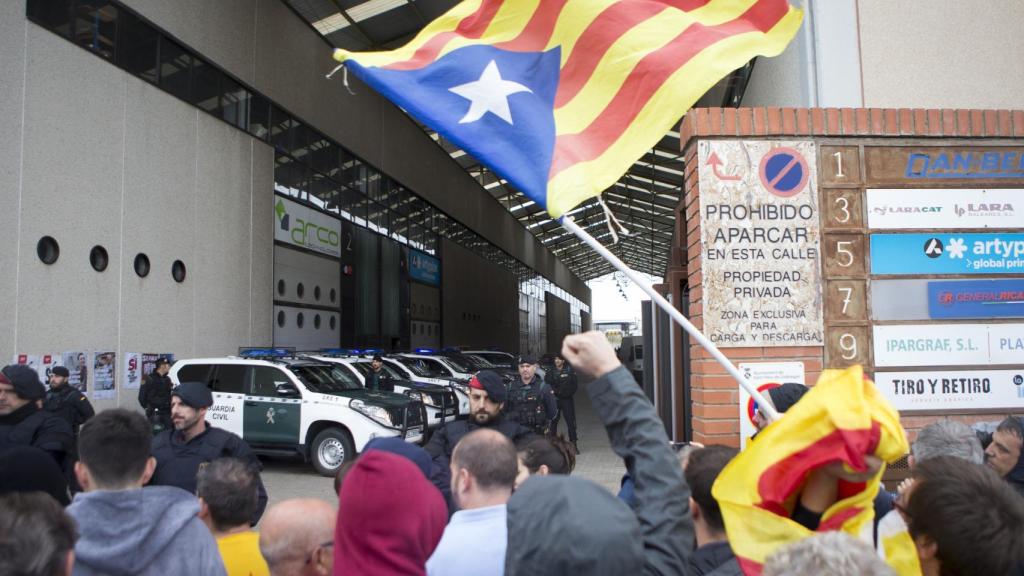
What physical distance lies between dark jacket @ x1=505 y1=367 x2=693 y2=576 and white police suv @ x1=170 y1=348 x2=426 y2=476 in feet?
33.8

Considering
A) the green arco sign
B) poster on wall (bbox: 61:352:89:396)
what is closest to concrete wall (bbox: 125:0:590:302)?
the green arco sign

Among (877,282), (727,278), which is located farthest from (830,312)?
(727,278)

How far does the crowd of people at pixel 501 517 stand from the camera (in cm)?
165

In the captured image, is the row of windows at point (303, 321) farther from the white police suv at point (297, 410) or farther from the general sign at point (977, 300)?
the general sign at point (977, 300)

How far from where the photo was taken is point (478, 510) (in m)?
2.25

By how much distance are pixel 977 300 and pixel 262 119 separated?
16.6 meters

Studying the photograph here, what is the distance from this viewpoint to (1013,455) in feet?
13.1

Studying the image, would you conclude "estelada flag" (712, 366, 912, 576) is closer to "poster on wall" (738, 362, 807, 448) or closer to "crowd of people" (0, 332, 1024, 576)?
"crowd of people" (0, 332, 1024, 576)

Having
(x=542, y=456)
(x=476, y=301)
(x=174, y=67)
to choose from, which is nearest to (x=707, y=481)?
(x=542, y=456)

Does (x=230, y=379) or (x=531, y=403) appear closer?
(x=531, y=403)

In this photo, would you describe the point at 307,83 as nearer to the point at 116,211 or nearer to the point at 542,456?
the point at 116,211

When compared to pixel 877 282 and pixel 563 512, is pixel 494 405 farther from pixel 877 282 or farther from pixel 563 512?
pixel 563 512

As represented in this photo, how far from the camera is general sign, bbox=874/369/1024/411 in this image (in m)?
5.30

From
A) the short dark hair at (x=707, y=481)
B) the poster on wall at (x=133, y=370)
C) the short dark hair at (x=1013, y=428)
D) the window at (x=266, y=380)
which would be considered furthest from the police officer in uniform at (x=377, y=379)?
the short dark hair at (x=707, y=481)
